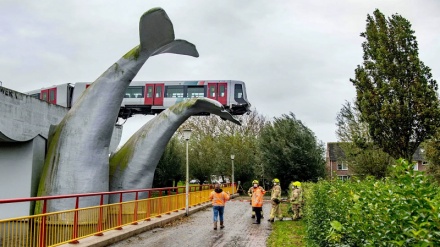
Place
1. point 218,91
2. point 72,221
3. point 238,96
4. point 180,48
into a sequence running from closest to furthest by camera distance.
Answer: point 72,221 → point 180,48 → point 238,96 → point 218,91

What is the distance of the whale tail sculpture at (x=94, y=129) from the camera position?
17.4 m

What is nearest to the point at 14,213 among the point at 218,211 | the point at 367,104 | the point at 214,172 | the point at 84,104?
the point at 84,104

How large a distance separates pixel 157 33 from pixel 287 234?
9639mm

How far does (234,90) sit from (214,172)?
13919mm

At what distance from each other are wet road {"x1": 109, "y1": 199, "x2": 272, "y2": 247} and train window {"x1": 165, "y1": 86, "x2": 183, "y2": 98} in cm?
2048

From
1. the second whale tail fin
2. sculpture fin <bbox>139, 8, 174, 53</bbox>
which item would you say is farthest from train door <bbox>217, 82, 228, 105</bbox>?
sculpture fin <bbox>139, 8, 174, 53</bbox>

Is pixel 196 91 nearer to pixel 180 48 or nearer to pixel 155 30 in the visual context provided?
pixel 180 48

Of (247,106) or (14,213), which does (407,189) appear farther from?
(247,106)

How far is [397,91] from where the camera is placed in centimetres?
1761

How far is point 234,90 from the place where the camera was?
120 feet

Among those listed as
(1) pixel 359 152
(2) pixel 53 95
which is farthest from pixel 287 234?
(2) pixel 53 95

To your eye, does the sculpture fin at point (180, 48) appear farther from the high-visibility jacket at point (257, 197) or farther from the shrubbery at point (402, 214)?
the shrubbery at point (402, 214)

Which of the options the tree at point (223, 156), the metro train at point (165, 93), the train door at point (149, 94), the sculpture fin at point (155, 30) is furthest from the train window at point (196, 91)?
the sculpture fin at point (155, 30)

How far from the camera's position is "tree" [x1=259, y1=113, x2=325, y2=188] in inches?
1328
